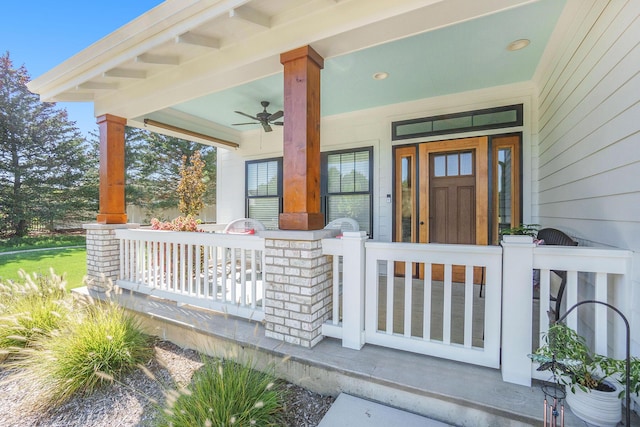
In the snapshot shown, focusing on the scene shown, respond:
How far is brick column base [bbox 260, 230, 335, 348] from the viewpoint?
2385 millimetres

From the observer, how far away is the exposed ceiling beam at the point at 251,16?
2.29 metres

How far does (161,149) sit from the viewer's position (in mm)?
16188

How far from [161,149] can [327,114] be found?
47.3ft

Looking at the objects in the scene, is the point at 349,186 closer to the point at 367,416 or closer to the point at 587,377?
the point at 367,416

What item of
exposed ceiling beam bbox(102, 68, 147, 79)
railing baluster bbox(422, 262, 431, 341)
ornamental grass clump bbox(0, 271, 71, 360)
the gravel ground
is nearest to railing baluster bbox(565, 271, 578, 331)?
railing baluster bbox(422, 262, 431, 341)

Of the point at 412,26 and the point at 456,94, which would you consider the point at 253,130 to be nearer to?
the point at 456,94

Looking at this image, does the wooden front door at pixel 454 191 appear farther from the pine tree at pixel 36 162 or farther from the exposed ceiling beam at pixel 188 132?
the pine tree at pixel 36 162

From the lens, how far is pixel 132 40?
2.94 metres

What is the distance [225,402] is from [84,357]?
4.94 ft

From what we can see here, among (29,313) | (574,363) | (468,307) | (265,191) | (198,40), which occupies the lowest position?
(29,313)

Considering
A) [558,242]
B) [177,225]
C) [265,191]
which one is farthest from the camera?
[265,191]

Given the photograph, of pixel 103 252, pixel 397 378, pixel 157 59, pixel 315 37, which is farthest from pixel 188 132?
pixel 397 378

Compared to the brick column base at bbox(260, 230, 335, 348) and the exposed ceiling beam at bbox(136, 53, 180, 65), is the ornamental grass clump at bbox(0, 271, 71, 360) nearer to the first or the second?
the brick column base at bbox(260, 230, 335, 348)

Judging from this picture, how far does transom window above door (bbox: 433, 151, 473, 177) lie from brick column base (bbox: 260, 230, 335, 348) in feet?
8.89
